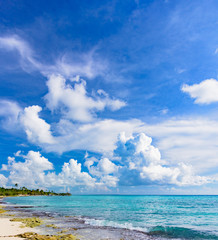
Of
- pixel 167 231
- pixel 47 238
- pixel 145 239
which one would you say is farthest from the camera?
pixel 167 231

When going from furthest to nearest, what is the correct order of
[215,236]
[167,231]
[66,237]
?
[167,231] → [215,236] → [66,237]

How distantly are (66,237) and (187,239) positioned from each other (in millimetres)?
16430

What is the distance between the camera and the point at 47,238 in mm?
22516

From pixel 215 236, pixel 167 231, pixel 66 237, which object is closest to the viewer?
pixel 66 237

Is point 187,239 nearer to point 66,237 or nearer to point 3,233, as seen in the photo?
point 66,237

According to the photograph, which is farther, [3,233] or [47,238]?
[3,233]

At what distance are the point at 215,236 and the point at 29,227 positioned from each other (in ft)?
90.8

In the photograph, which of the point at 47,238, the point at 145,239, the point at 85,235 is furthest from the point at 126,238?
the point at 47,238

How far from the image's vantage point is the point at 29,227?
30156 millimetres

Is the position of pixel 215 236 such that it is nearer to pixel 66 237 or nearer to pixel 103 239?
pixel 103 239

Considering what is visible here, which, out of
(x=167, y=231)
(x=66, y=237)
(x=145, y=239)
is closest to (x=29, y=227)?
(x=66, y=237)

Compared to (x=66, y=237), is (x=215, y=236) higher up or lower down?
lower down

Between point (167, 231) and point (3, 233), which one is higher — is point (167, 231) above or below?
below

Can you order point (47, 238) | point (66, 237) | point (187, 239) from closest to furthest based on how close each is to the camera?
point (47, 238) → point (66, 237) → point (187, 239)
